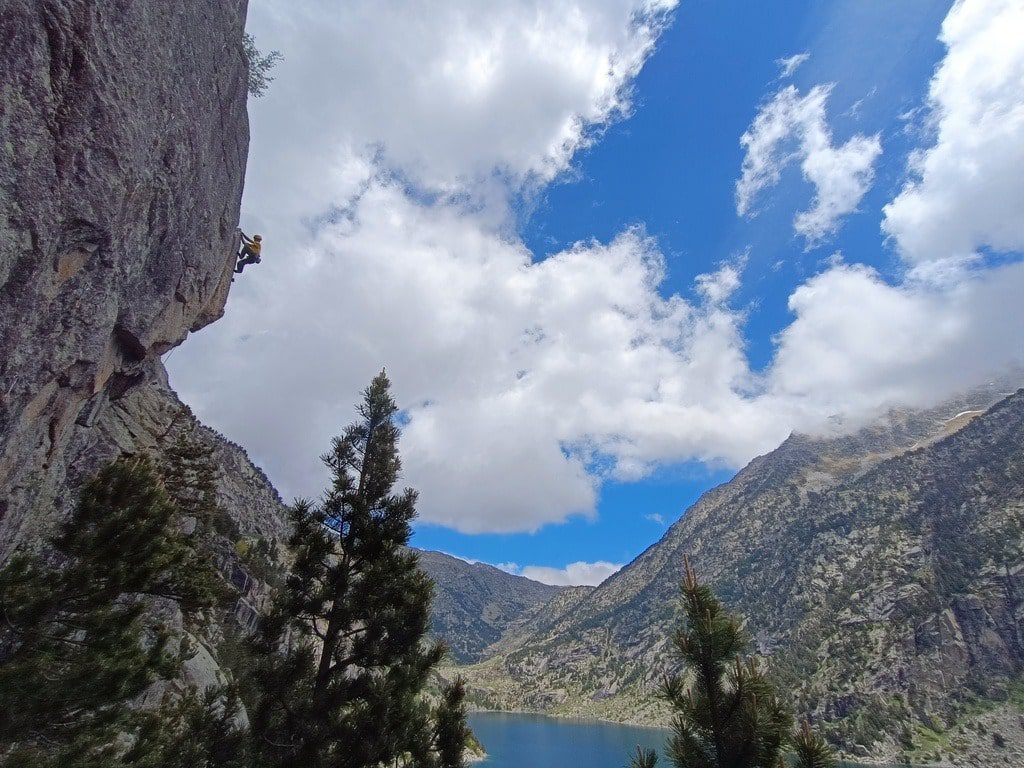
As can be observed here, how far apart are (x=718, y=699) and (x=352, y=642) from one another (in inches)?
423

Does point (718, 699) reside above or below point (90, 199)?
below

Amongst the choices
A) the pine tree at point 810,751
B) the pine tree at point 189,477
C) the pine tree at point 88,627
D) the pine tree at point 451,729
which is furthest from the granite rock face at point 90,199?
the pine tree at point 810,751

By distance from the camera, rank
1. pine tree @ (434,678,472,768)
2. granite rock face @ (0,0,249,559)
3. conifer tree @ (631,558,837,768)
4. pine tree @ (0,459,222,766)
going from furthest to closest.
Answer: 1. pine tree @ (434,678,472,768)
2. pine tree @ (0,459,222,766)
3. granite rock face @ (0,0,249,559)
4. conifer tree @ (631,558,837,768)

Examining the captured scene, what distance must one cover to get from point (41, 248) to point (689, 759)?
592 inches

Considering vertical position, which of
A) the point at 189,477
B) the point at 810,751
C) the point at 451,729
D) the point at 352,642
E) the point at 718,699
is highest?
the point at 189,477

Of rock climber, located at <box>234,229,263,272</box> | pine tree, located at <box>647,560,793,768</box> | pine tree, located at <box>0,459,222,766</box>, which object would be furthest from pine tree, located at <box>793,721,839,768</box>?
rock climber, located at <box>234,229,263,272</box>

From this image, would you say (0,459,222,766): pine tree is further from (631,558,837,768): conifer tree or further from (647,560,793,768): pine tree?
(647,560,793,768): pine tree

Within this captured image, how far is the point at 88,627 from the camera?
1270cm

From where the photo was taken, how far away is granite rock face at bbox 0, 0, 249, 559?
32.4 ft

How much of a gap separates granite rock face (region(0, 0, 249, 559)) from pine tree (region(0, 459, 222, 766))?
1.40m

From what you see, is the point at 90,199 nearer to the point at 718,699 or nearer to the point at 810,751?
the point at 718,699

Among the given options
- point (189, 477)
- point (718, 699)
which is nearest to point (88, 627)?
point (718, 699)

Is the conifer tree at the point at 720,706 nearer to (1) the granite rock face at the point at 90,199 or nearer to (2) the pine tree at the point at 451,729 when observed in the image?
(2) the pine tree at the point at 451,729

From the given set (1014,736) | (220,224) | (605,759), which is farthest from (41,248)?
(1014,736)
